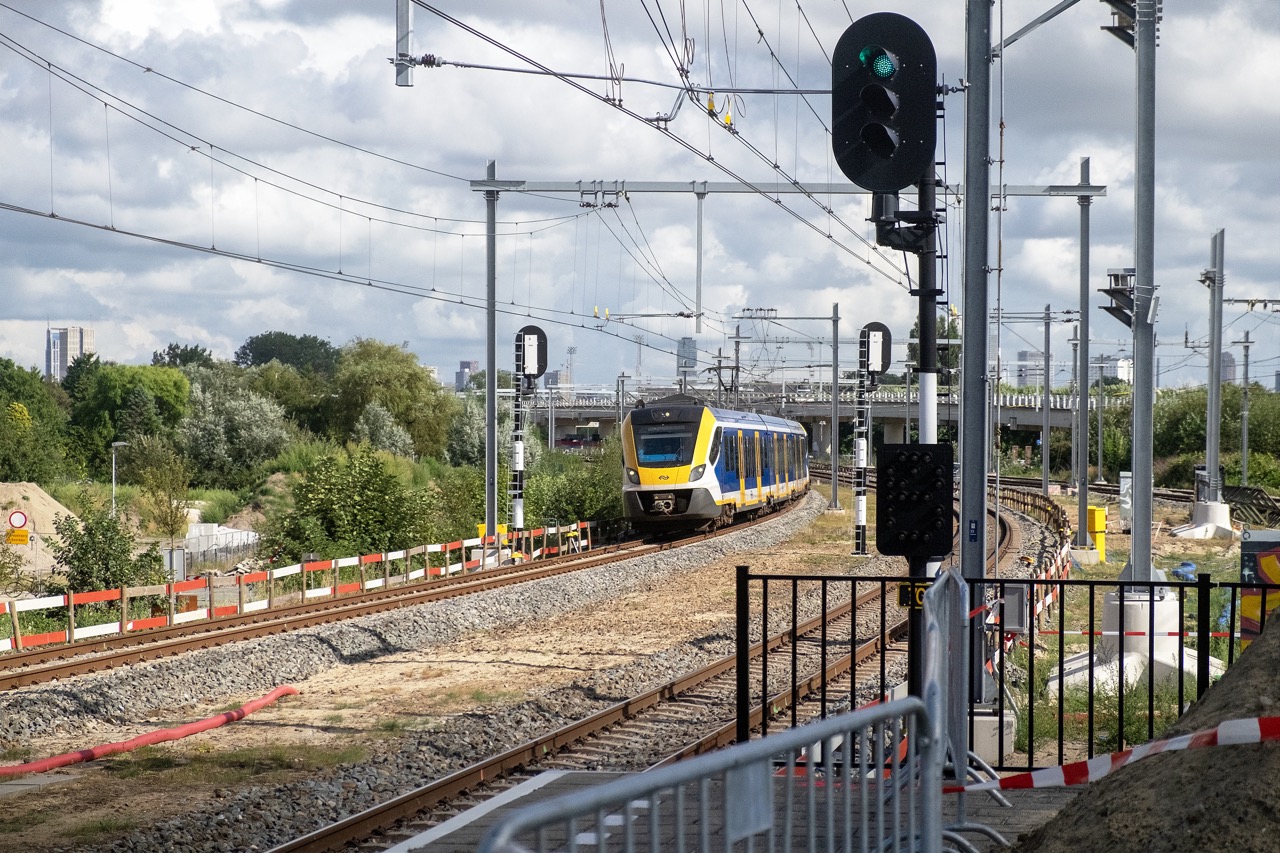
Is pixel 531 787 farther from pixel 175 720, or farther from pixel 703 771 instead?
pixel 175 720

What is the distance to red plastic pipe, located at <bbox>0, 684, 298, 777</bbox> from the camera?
38.7 ft

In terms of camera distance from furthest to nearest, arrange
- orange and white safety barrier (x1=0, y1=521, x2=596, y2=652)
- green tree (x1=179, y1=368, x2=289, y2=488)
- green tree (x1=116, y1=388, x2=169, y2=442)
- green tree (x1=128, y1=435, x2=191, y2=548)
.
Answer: green tree (x1=116, y1=388, x2=169, y2=442) < green tree (x1=179, y1=368, x2=289, y2=488) < green tree (x1=128, y1=435, x2=191, y2=548) < orange and white safety barrier (x1=0, y1=521, x2=596, y2=652)

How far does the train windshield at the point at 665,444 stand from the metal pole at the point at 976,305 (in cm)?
2331

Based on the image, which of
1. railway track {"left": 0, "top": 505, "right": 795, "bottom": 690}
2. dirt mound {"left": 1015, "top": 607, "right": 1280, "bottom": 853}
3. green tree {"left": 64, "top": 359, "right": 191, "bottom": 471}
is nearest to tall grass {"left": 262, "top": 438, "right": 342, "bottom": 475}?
green tree {"left": 64, "top": 359, "right": 191, "bottom": 471}

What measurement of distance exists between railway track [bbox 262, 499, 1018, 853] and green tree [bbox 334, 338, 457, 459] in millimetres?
61394

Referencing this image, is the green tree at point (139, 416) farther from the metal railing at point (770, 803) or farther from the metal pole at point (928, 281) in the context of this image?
the metal railing at point (770, 803)

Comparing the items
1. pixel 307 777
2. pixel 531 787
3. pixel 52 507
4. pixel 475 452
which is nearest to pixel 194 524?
pixel 52 507

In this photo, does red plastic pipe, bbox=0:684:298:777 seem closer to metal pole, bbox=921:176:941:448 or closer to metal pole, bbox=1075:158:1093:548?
metal pole, bbox=921:176:941:448

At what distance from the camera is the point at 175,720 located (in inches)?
563

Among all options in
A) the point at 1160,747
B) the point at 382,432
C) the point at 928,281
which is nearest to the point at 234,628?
the point at 928,281

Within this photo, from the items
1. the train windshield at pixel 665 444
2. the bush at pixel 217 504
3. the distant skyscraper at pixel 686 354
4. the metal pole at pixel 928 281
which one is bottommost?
the bush at pixel 217 504

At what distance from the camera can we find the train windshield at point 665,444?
3450cm

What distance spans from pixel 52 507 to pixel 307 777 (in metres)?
38.1

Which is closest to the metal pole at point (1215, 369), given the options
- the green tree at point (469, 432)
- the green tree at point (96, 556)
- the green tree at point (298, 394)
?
the green tree at point (96, 556)
